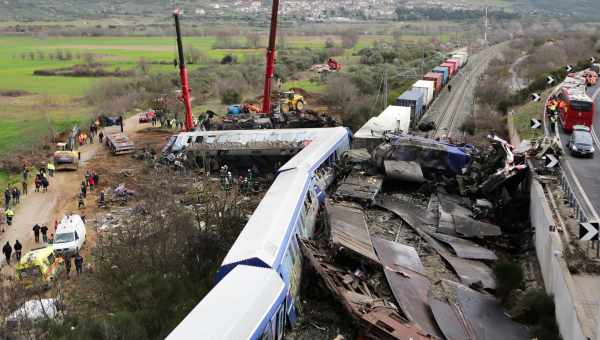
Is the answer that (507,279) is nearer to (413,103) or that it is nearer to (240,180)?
(240,180)

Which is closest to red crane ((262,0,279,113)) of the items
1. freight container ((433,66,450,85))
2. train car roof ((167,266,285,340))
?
freight container ((433,66,450,85))

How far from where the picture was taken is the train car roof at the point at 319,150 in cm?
2119

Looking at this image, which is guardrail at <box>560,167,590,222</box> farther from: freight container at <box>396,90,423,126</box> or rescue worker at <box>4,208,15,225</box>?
rescue worker at <box>4,208,15,225</box>

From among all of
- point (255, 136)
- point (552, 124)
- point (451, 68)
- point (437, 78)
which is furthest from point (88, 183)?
point (451, 68)

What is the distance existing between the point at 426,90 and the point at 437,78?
26.3 feet

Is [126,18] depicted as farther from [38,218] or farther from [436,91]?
[38,218]

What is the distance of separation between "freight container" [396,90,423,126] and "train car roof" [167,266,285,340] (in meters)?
29.6

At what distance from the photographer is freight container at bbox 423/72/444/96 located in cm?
5247

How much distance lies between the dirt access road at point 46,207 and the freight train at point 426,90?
2205 cm

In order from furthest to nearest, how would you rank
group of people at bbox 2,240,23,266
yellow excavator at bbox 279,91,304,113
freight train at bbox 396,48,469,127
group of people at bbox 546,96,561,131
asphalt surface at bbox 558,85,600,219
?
yellow excavator at bbox 279,91,304,113, freight train at bbox 396,48,469,127, group of people at bbox 546,96,561,131, group of people at bbox 2,240,23,266, asphalt surface at bbox 558,85,600,219

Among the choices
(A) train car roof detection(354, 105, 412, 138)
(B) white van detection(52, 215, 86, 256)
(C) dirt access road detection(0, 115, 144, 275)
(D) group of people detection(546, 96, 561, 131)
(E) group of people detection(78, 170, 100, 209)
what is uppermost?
(D) group of people detection(546, 96, 561, 131)

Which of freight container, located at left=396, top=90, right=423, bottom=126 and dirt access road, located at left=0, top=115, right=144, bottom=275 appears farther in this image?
freight container, located at left=396, top=90, right=423, bottom=126

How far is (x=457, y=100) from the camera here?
51.9 m

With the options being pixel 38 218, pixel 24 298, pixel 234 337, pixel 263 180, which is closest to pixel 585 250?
pixel 234 337
